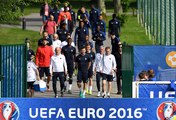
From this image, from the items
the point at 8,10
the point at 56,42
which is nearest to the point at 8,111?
the point at 8,10

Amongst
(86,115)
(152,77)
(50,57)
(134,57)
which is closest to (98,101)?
(86,115)

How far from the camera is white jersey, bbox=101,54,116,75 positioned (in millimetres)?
26344

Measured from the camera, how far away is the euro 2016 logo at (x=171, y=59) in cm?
2441

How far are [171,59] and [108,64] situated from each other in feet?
8.45

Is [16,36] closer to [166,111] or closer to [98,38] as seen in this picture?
[98,38]

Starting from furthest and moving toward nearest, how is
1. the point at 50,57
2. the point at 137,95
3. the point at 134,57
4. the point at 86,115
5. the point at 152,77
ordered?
the point at 50,57
the point at 134,57
the point at 152,77
the point at 137,95
the point at 86,115

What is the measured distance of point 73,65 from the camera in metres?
28.3

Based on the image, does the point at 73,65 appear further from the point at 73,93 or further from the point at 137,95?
the point at 137,95

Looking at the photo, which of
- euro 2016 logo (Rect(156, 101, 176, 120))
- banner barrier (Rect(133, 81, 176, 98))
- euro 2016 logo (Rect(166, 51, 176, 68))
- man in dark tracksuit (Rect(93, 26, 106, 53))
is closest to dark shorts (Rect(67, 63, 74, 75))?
man in dark tracksuit (Rect(93, 26, 106, 53))

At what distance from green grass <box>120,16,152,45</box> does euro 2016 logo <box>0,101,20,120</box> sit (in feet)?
80.0

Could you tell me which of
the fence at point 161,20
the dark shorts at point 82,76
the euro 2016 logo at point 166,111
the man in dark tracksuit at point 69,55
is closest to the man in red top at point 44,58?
the man in dark tracksuit at point 69,55

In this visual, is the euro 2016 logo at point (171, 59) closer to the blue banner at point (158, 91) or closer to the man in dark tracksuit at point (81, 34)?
the blue banner at point (158, 91)

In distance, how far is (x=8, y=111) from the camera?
1714cm

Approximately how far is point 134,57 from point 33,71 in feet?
10.4
